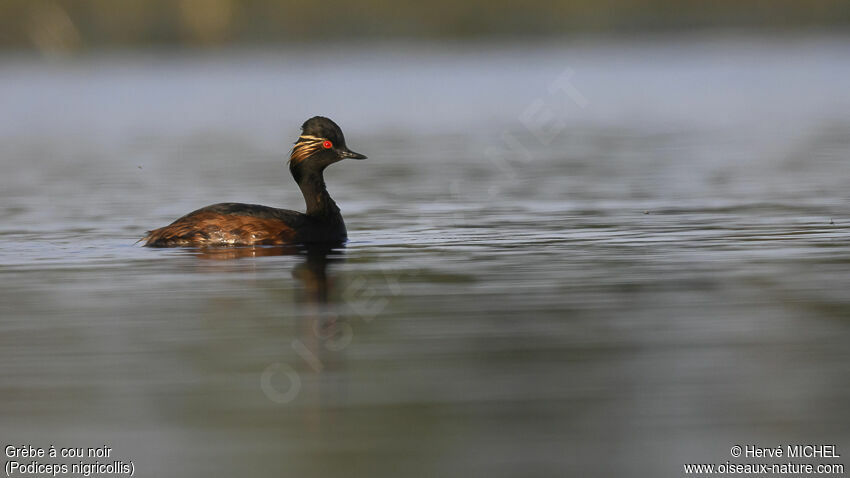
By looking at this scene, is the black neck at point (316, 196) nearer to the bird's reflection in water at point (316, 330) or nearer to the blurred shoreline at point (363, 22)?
the bird's reflection in water at point (316, 330)

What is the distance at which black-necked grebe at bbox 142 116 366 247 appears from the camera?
1652 cm

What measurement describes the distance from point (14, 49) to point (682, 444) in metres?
69.1

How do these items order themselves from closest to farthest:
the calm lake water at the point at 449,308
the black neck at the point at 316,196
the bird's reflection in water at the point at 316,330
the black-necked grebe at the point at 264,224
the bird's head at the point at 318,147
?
the calm lake water at the point at 449,308 < the bird's reflection in water at the point at 316,330 < the black-necked grebe at the point at 264,224 < the black neck at the point at 316,196 < the bird's head at the point at 318,147

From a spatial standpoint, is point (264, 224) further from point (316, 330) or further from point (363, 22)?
point (363, 22)

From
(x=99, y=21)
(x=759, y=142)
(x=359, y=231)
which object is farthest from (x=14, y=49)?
(x=359, y=231)

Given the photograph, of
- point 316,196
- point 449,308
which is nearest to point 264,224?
point 316,196

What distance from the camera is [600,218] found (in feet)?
59.8

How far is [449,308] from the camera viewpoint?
39.3 ft

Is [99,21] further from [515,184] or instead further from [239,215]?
[239,215]

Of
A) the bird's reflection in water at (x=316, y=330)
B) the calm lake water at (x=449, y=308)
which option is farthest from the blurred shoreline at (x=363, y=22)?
the bird's reflection in water at (x=316, y=330)

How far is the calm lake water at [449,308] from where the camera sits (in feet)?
27.0

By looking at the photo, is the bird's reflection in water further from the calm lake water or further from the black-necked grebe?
the black-necked grebe

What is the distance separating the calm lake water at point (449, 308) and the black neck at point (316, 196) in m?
0.51

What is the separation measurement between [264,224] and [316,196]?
96 centimetres
